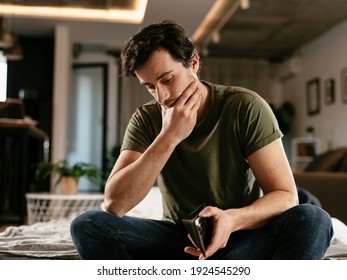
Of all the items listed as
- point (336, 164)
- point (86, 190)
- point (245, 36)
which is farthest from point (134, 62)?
point (245, 36)

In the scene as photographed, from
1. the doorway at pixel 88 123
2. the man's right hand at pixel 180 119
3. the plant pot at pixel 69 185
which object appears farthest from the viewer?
the doorway at pixel 88 123

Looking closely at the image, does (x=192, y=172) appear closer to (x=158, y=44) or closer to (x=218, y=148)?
(x=218, y=148)

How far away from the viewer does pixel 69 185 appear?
204cm

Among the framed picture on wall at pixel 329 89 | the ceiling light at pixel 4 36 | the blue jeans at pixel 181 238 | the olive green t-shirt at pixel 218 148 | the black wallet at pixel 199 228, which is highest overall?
the ceiling light at pixel 4 36

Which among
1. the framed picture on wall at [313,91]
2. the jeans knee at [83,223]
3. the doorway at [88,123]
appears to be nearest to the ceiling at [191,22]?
the framed picture on wall at [313,91]

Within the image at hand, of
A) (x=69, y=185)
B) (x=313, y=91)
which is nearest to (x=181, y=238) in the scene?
(x=313, y=91)

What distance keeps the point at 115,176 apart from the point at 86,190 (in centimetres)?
153

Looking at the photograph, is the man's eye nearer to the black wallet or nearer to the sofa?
the black wallet

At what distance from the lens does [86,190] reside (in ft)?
7.51

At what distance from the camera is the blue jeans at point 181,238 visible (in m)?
0.69

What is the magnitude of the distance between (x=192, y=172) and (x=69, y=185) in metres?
1.31

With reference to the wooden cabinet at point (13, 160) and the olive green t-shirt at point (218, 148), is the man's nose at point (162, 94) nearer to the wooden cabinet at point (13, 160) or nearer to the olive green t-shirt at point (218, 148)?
the olive green t-shirt at point (218, 148)

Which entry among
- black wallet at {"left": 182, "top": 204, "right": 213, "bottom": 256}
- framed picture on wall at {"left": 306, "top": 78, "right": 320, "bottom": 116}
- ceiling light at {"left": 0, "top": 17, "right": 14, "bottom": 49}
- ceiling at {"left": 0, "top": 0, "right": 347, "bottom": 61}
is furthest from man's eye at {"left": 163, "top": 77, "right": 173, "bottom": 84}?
ceiling light at {"left": 0, "top": 17, "right": 14, "bottom": 49}
